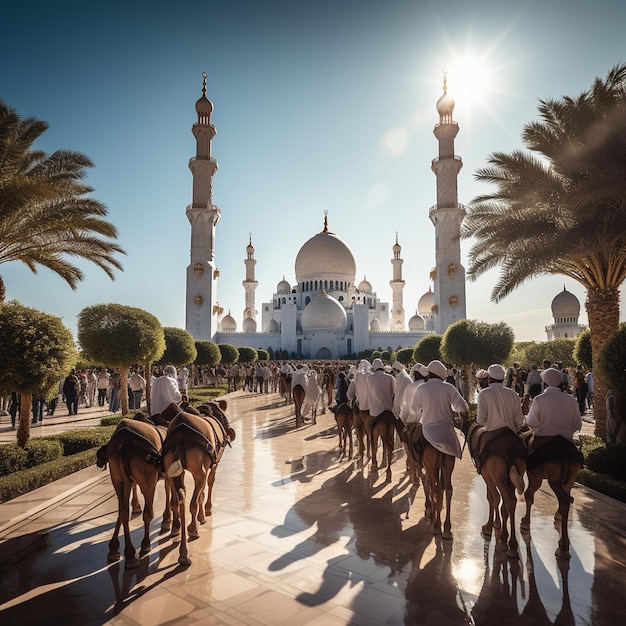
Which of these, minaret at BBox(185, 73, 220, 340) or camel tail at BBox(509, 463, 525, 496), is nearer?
camel tail at BBox(509, 463, 525, 496)

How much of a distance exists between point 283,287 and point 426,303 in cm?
1978

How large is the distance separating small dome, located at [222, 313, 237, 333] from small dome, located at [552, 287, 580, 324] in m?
39.4

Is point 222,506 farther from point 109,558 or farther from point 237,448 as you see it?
point 237,448

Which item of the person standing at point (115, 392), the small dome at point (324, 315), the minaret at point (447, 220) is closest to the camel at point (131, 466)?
the person standing at point (115, 392)

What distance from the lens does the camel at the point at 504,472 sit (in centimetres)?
462

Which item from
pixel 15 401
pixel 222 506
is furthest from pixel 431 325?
pixel 222 506

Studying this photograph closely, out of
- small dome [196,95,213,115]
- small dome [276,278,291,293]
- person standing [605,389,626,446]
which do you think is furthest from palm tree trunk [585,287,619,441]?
small dome [276,278,291,293]

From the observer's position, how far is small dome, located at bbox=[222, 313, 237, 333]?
212ft

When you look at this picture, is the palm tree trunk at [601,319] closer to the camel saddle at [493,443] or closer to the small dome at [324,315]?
the camel saddle at [493,443]

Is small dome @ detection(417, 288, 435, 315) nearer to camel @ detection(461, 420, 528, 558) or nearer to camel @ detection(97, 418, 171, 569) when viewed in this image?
camel @ detection(461, 420, 528, 558)

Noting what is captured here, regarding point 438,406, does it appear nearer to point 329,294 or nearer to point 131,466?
point 131,466

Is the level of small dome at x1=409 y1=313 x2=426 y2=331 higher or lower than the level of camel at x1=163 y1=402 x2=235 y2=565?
higher

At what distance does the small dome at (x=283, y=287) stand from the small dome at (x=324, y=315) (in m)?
13.5

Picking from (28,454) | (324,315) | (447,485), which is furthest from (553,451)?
(324,315)
